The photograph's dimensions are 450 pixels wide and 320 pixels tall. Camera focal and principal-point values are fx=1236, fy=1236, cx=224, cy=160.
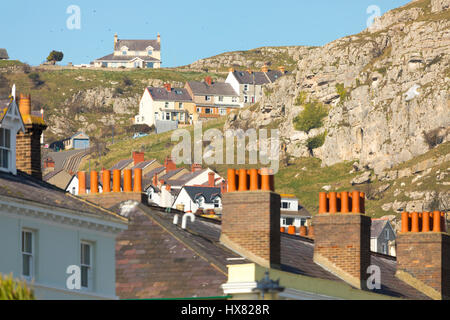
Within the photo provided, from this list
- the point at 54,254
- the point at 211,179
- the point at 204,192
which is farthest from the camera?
the point at 211,179

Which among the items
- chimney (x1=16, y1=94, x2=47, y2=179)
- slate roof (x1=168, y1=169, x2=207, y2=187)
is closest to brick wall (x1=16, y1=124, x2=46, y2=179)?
chimney (x1=16, y1=94, x2=47, y2=179)

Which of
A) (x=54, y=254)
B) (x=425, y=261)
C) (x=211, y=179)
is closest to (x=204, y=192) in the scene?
(x=211, y=179)

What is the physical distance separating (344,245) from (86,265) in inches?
524

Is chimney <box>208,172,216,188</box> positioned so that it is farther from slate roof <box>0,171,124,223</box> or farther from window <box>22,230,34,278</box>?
window <box>22,230,34,278</box>

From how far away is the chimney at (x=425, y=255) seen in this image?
46031mm

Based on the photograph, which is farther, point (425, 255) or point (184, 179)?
point (184, 179)

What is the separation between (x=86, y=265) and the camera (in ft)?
98.9

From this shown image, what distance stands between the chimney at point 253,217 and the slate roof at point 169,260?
0.49 metres

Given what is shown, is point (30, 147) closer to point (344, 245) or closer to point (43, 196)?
point (43, 196)

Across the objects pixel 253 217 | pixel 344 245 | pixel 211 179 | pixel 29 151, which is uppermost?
pixel 211 179

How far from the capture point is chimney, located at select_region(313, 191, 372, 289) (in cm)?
4050

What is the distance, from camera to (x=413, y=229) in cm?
4722

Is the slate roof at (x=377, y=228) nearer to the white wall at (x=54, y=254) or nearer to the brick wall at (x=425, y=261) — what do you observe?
the brick wall at (x=425, y=261)
